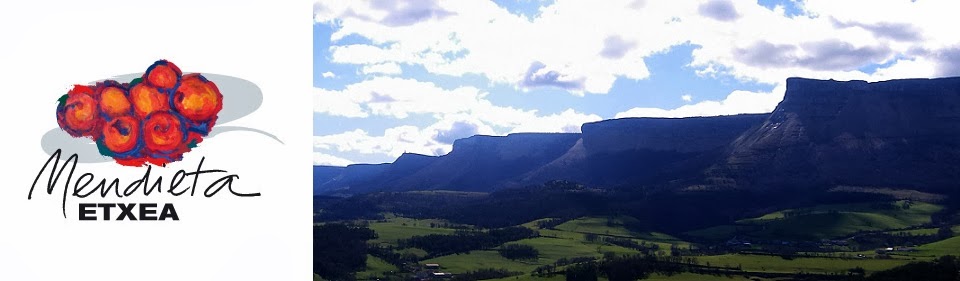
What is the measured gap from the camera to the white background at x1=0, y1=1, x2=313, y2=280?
18.9 metres

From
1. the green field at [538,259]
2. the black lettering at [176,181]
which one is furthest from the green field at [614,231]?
the black lettering at [176,181]

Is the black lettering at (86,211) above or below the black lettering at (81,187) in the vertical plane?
below

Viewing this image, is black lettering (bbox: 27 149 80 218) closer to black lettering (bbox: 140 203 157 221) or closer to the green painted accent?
the green painted accent

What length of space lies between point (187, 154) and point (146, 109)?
156 centimetres

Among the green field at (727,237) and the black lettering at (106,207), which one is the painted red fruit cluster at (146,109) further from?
the green field at (727,237)

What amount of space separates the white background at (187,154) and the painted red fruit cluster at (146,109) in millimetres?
259

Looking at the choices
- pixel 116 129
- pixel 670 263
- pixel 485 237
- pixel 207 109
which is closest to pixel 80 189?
pixel 116 129

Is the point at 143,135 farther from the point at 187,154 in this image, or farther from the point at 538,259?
the point at 538,259

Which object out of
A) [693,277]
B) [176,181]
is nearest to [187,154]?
[176,181]

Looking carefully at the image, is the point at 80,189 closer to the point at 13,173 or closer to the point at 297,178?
the point at 13,173

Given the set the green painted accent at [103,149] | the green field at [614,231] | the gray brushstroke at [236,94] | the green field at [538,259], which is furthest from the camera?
the green field at [614,231]

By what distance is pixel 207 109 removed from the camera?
63.0 feet

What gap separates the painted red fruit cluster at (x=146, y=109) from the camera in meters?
19.0

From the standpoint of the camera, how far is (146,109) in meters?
19.3
